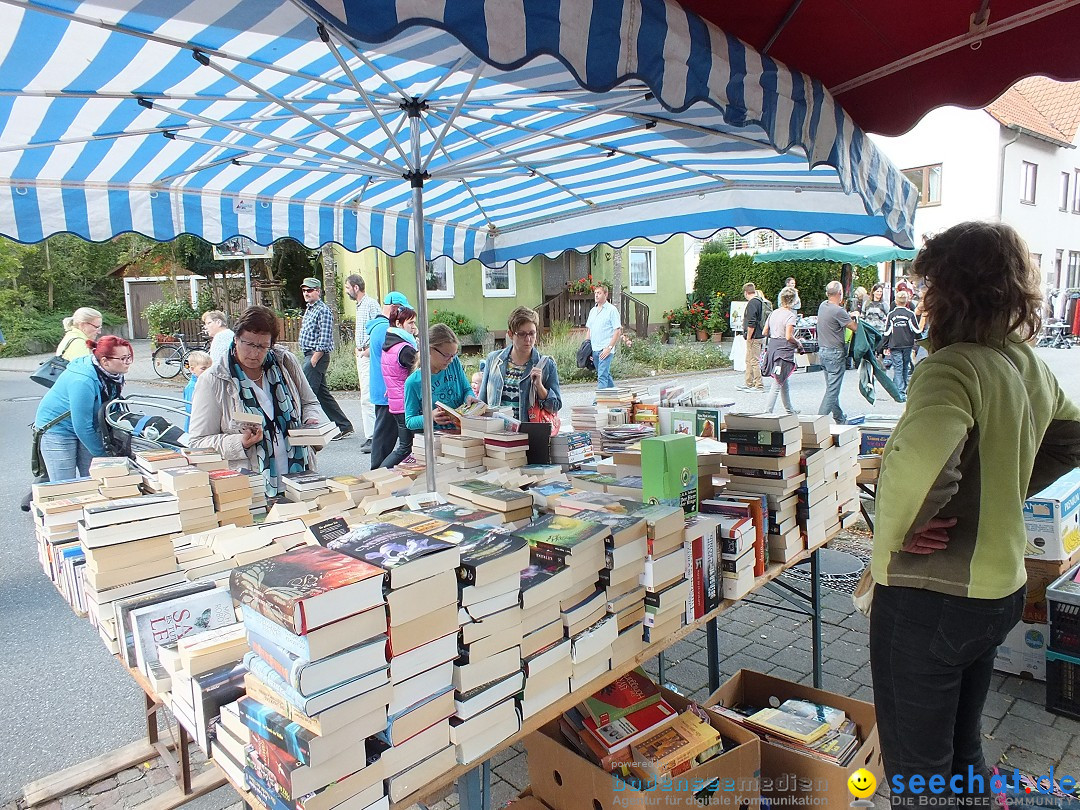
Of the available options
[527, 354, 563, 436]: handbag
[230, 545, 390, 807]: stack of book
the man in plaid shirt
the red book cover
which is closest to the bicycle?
the man in plaid shirt

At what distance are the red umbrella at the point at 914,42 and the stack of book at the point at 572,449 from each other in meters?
2.02

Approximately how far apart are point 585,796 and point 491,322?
58.1 ft

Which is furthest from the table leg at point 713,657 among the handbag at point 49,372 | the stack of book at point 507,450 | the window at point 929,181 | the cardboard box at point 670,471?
the window at point 929,181

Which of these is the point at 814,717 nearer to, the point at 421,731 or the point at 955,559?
the point at 955,559

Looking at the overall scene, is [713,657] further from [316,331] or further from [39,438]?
[316,331]

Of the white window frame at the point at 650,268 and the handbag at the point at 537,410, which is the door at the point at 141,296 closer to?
the white window frame at the point at 650,268

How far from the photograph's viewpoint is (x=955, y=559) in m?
1.78

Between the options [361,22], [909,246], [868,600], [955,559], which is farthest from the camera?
[909,246]

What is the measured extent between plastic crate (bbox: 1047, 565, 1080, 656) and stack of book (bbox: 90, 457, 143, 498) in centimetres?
420

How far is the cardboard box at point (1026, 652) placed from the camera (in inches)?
129

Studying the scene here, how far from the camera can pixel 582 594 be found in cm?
193

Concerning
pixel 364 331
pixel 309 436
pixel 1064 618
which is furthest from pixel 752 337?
pixel 309 436

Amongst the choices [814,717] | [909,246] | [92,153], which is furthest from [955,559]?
[92,153]

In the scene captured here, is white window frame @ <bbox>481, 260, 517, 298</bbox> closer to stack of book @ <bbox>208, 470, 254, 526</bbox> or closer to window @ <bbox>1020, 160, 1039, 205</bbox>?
stack of book @ <bbox>208, 470, 254, 526</bbox>
